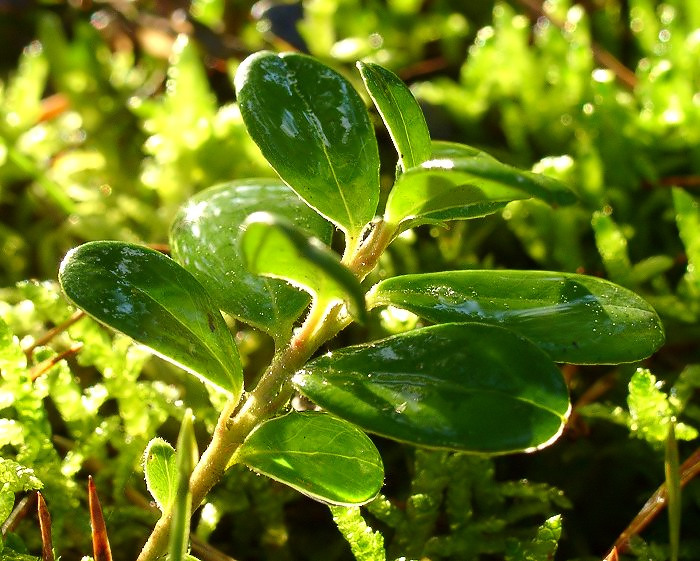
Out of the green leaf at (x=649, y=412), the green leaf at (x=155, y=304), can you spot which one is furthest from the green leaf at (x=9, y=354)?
the green leaf at (x=649, y=412)

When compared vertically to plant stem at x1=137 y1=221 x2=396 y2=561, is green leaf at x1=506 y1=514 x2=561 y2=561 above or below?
below

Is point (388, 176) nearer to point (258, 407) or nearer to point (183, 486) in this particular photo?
point (258, 407)

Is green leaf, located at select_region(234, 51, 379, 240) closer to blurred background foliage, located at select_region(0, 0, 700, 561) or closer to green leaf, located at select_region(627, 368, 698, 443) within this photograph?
blurred background foliage, located at select_region(0, 0, 700, 561)

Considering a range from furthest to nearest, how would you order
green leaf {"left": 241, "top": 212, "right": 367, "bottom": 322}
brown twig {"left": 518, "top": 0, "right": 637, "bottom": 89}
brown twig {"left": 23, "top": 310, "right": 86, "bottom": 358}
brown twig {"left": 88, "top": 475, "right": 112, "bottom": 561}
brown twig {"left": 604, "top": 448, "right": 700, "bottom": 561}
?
1. brown twig {"left": 518, "top": 0, "right": 637, "bottom": 89}
2. brown twig {"left": 23, "top": 310, "right": 86, "bottom": 358}
3. brown twig {"left": 604, "top": 448, "right": 700, "bottom": 561}
4. brown twig {"left": 88, "top": 475, "right": 112, "bottom": 561}
5. green leaf {"left": 241, "top": 212, "right": 367, "bottom": 322}

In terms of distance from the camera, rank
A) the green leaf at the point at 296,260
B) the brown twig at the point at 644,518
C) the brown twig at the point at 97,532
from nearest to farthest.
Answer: the green leaf at the point at 296,260, the brown twig at the point at 97,532, the brown twig at the point at 644,518

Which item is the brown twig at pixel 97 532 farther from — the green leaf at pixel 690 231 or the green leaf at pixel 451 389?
the green leaf at pixel 690 231

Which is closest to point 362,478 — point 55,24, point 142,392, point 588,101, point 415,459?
point 415,459

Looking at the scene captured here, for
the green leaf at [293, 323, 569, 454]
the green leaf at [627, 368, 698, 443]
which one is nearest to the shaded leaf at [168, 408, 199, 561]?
the green leaf at [293, 323, 569, 454]
